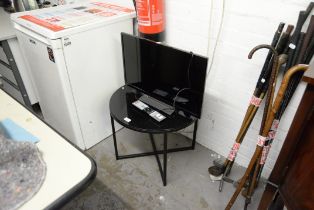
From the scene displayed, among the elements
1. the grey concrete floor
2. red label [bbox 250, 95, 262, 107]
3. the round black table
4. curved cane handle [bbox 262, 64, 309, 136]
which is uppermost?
curved cane handle [bbox 262, 64, 309, 136]

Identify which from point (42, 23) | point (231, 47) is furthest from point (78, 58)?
point (231, 47)

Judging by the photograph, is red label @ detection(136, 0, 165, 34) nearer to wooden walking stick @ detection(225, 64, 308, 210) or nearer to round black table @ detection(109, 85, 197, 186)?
round black table @ detection(109, 85, 197, 186)

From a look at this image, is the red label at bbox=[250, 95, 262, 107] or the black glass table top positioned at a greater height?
the red label at bbox=[250, 95, 262, 107]

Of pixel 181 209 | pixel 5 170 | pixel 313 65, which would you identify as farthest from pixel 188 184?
pixel 5 170

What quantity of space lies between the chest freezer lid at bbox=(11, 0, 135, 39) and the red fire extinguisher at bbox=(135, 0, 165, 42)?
0.25m

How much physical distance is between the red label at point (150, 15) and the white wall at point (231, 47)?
11cm

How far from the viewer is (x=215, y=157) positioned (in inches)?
76.3

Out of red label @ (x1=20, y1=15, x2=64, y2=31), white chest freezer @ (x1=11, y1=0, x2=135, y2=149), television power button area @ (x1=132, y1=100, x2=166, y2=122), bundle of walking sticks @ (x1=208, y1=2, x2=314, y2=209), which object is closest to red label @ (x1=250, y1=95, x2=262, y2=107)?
bundle of walking sticks @ (x1=208, y1=2, x2=314, y2=209)

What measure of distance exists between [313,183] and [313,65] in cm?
44

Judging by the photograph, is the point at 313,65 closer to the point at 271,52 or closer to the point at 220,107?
the point at 271,52

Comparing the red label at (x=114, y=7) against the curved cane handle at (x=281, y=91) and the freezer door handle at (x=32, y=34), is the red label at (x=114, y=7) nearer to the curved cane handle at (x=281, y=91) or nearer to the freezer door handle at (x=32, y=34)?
the freezer door handle at (x=32, y=34)

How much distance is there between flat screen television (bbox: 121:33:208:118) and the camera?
142cm

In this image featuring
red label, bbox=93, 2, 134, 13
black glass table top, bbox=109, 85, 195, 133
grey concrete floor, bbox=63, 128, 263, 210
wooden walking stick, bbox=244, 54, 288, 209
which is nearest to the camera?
wooden walking stick, bbox=244, 54, 288, 209

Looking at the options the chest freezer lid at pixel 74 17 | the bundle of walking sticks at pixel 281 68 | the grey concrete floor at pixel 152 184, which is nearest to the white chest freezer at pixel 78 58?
the chest freezer lid at pixel 74 17
